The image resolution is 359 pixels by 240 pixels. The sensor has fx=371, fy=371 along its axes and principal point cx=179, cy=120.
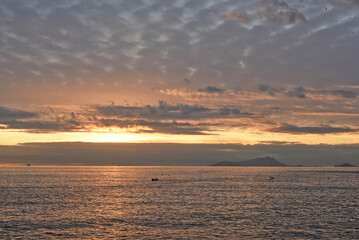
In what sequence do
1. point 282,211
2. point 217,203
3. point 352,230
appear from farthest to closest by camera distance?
1. point 217,203
2. point 282,211
3. point 352,230

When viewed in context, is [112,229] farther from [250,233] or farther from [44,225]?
[250,233]

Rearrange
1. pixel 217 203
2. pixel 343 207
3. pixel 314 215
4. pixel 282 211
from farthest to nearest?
1. pixel 217 203
2. pixel 343 207
3. pixel 282 211
4. pixel 314 215

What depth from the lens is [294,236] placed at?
178ft

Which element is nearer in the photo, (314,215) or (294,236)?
(294,236)

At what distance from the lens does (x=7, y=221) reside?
65688 mm

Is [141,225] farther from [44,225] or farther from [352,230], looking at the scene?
[352,230]

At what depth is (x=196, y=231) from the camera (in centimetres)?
5719

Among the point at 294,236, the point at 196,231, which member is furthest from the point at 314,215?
the point at 196,231

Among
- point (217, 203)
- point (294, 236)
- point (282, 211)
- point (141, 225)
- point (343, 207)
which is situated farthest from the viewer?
point (217, 203)

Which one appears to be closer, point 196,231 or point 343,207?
point 196,231

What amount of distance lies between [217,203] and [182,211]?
16.8m

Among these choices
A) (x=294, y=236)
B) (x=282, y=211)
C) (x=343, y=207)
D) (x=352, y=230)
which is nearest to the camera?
(x=294, y=236)

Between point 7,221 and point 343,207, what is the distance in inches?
2836

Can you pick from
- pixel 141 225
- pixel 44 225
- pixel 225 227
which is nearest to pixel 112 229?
pixel 141 225
